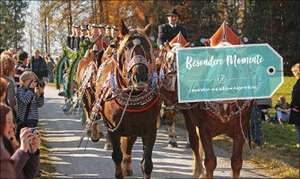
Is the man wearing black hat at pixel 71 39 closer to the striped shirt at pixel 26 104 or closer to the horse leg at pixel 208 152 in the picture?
the striped shirt at pixel 26 104

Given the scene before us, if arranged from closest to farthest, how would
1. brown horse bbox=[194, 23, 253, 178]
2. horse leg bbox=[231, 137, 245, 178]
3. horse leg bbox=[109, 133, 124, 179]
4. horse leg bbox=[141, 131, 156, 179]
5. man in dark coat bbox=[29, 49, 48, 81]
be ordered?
brown horse bbox=[194, 23, 253, 178]
horse leg bbox=[231, 137, 245, 178]
horse leg bbox=[141, 131, 156, 179]
horse leg bbox=[109, 133, 124, 179]
man in dark coat bbox=[29, 49, 48, 81]

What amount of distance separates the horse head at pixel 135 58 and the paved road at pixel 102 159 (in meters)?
2.32

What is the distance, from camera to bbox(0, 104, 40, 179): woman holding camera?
402 cm

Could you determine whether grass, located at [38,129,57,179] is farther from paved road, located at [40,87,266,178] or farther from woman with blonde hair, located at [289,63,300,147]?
woman with blonde hair, located at [289,63,300,147]

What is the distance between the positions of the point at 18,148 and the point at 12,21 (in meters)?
54.6

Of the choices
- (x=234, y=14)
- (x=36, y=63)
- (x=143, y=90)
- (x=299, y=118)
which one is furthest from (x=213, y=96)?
(x=234, y=14)

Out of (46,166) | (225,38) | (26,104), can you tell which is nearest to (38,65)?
(46,166)

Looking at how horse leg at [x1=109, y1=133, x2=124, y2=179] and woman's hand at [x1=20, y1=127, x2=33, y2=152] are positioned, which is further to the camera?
horse leg at [x1=109, y1=133, x2=124, y2=179]

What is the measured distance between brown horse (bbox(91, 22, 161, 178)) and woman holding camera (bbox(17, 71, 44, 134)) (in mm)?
950

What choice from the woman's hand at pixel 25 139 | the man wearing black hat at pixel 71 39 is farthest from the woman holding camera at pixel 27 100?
the man wearing black hat at pixel 71 39

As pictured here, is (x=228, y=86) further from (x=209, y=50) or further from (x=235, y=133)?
(x=235, y=133)

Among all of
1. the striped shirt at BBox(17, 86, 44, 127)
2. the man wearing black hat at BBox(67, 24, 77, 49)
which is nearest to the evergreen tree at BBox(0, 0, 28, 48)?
the man wearing black hat at BBox(67, 24, 77, 49)

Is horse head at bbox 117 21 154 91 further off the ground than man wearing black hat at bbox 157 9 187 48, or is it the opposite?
man wearing black hat at bbox 157 9 187 48

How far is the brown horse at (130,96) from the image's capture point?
6902 mm
